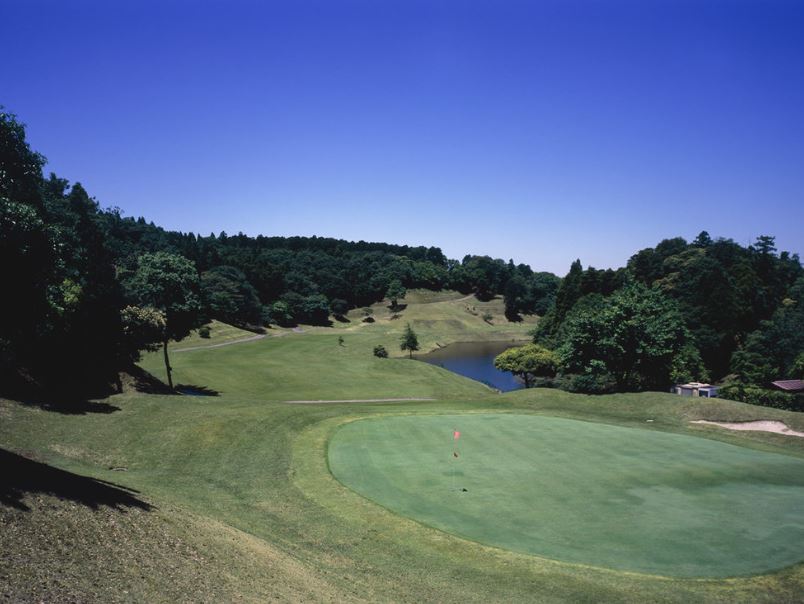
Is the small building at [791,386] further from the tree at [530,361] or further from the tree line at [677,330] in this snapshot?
the tree at [530,361]

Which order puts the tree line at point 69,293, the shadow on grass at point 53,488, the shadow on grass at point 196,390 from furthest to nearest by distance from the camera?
the shadow on grass at point 196,390 → the tree line at point 69,293 → the shadow on grass at point 53,488

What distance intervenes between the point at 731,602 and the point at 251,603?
43.1 ft

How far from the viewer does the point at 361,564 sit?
1647 centimetres

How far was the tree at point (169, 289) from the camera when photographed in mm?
45719

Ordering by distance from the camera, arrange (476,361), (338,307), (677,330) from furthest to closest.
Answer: (338,307), (476,361), (677,330)

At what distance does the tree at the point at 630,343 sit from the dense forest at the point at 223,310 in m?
0.12

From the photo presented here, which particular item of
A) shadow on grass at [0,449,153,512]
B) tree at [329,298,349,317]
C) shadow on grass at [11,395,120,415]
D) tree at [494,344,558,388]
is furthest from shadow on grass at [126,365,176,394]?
tree at [329,298,349,317]

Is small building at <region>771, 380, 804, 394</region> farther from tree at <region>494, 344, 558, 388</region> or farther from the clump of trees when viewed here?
tree at <region>494, 344, 558, 388</region>

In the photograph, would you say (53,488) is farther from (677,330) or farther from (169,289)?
(677,330)

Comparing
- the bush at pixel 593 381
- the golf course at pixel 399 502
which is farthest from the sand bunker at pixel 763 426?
the bush at pixel 593 381

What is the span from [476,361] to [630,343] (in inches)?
2174

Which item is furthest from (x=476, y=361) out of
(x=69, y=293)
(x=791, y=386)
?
(x=69, y=293)

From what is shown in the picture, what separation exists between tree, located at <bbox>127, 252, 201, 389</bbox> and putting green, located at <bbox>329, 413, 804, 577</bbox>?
2347 cm

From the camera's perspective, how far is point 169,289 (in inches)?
1832
